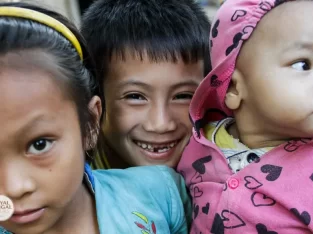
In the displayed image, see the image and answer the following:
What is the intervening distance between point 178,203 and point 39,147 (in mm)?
421

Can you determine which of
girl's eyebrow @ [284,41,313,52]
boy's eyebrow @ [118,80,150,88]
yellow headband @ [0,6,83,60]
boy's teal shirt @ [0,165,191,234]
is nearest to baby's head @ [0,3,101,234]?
yellow headband @ [0,6,83,60]

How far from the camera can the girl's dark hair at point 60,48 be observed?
81 cm

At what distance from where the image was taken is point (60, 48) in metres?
0.88

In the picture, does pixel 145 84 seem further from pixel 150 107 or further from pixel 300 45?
pixel 300 45

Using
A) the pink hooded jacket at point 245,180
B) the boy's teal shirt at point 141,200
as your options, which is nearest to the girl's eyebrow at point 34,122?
the boy's teal shirt at point 141,200

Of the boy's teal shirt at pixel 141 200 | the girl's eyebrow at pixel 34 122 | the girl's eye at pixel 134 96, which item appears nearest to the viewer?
the girl's eyebrow at pixel 34 122

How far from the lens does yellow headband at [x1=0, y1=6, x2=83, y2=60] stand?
0.85m

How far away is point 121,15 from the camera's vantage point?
4.01 feet

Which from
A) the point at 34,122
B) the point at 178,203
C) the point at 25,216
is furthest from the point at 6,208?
the point at 178,203

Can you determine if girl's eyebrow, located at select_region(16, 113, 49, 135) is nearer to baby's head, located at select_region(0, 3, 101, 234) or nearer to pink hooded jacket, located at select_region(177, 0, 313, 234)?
baby's head, located at select_region(0, 3, 101, 234)

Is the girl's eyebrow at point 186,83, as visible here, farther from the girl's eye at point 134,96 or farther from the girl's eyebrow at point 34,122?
the girl's eyebrow at point 34,122

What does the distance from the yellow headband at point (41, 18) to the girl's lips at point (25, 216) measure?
1.14 feet

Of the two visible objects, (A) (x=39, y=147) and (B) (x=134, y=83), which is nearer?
(A) (x=39, y=147)

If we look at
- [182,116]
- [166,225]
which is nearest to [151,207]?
[166,225]
